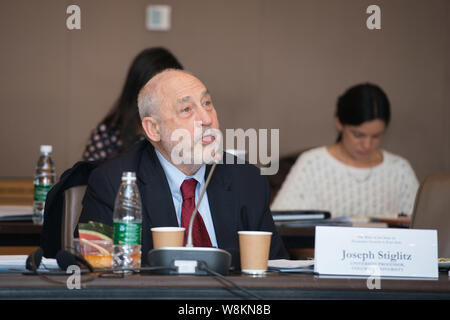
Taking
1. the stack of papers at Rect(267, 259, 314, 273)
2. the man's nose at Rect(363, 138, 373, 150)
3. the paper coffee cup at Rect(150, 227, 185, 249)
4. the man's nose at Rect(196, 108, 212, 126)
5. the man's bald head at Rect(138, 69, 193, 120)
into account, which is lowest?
the stack of papers at Rect(267, 259, 314, 273)

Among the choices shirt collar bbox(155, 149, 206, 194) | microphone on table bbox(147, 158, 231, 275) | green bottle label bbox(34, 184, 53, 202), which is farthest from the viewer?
green bottle label bbox(34, 184, 53, 202)

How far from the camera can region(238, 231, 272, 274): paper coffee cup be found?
4.64 ft

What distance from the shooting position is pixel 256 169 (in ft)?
6.99

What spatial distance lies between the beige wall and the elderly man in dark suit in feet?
8.78

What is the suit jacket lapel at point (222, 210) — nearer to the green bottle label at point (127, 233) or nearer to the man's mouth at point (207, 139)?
the man's mouth at point (207, 139)

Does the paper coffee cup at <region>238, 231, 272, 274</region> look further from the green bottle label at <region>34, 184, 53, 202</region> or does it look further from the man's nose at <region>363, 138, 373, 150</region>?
the man's nose at <region>363, 138, 373, 150</region>

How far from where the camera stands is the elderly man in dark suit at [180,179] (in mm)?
1852

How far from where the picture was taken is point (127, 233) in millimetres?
1433

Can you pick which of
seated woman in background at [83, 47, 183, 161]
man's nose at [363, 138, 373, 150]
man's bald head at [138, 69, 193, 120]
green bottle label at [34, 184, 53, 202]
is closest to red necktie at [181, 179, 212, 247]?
man's bald head at [138, 69, 193, 120]

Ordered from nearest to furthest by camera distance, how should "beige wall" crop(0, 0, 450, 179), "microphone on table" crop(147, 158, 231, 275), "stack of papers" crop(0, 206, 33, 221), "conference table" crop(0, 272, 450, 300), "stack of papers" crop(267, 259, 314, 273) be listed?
"conference table" crop(0, 272, 450, 300)
"microphone on table" crop(147, 158, 231, 275)
"stack of papers" crop(267, 259, 314, 273)
"stack of papers" crop(0, 206, 33, 221)
"beige wall" crop(0, 0, 450, 179)

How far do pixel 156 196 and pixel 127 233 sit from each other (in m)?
0.43

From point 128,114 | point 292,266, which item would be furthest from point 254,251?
point 128,114

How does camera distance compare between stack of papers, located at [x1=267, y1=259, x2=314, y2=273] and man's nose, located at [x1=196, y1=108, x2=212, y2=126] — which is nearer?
stack of papers, located at [x1=267, y1=259, x2=314, y2=273]
